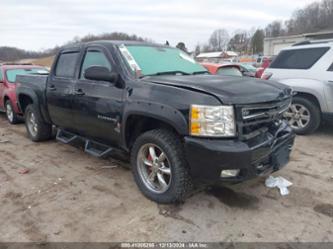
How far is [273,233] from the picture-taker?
9.04 ft

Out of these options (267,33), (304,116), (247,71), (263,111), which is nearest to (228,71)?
(304,116)

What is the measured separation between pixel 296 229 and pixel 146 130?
6.37ft

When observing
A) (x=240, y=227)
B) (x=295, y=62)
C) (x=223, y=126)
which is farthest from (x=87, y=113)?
(x=295, y=62)

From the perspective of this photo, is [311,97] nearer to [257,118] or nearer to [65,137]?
[257,118]

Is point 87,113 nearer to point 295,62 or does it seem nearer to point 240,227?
point 240,227

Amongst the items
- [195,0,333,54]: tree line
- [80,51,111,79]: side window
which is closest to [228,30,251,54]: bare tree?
[195,0,333,54]: tree line

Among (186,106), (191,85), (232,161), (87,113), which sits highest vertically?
(191,85)

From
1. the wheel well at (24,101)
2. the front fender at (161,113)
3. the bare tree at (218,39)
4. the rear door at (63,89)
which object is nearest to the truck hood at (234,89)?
the front fender at (161,113)

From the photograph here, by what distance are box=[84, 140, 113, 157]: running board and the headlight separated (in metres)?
1.69

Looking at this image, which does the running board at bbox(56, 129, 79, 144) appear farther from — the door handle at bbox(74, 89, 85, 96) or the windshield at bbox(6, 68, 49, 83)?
the windshield at bbox(6, 68, 49, 83)

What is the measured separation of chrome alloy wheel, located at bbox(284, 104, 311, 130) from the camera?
19.5 feet

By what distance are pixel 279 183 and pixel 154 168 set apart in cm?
168

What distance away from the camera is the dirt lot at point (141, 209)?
2.78m

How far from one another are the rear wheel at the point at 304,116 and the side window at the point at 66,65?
4343mm
